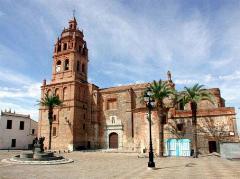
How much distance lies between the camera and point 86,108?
42.9 meters

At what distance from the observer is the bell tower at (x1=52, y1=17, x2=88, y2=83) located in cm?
4219

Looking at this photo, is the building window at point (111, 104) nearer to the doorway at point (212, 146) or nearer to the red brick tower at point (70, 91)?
the red brick tower at point (70, 91)

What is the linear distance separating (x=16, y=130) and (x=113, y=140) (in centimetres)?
1959

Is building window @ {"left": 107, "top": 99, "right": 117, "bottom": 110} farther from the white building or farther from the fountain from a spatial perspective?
the fountain

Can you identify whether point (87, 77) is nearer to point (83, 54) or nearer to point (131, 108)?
point (83, 54)

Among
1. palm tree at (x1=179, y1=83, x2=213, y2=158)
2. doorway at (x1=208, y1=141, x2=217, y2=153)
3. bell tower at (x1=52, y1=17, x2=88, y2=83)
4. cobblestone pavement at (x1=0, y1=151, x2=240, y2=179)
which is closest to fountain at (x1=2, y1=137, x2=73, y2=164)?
cobblestone pavement at (x1=0, y1=151, x2=240, y2=179)

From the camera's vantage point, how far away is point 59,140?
128 feet

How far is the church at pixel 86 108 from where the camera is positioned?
3775cm

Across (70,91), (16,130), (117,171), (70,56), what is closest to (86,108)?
(70,91)

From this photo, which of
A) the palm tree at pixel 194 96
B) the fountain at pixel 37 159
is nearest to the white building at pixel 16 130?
the fountain at pixel 37 159

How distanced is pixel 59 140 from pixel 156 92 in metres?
20.3

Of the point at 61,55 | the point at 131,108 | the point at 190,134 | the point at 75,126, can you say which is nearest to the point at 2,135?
the point at 75,126

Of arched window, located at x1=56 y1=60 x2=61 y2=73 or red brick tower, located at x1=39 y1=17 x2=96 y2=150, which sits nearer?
red brick tower, located at x1=39 y1=17 x2=96 y2=150

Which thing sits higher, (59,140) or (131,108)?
(131,108)
